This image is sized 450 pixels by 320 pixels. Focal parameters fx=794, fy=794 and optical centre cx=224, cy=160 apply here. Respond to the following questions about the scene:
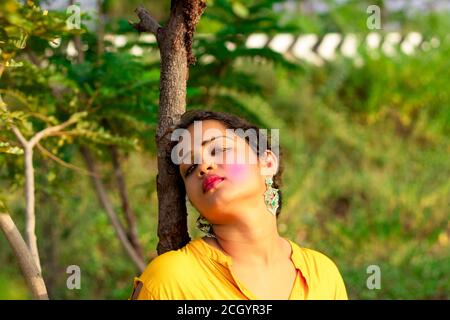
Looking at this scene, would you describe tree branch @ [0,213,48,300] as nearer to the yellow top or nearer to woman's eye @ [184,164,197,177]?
the yellow top

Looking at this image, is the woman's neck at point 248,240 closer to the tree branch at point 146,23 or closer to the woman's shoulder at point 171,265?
the woman's shoulder at point 171,265

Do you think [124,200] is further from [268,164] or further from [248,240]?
[248,240]

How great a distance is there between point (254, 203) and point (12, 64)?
0.91 meters

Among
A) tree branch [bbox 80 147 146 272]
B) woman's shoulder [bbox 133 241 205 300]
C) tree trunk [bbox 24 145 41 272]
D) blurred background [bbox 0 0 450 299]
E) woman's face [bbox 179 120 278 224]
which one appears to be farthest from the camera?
tree branch [bbox 80 147 146 272]

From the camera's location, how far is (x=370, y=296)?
203 inches

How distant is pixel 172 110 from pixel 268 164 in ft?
1.13

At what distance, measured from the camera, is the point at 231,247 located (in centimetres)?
227

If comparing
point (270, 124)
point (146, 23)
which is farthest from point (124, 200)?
point (270, 124)

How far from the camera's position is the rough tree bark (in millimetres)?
2479

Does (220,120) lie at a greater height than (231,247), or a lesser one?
greater

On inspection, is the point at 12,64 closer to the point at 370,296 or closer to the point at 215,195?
the point at 215,195

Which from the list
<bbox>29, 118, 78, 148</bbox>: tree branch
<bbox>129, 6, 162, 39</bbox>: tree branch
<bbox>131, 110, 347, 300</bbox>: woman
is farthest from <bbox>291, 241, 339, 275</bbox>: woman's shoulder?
<bbox>29, 118, 78, 148</bbox>: tree branch

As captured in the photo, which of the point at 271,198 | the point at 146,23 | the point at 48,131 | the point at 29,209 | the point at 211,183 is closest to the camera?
the point at 211,183

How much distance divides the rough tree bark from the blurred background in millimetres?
303
